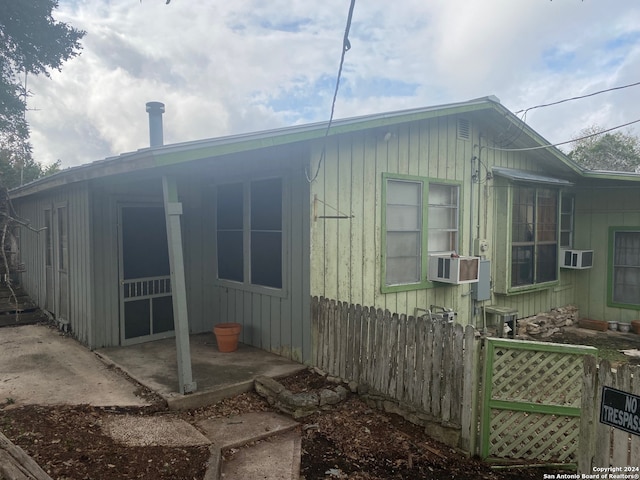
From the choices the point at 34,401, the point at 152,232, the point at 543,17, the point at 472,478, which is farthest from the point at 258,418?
the point at 543,17

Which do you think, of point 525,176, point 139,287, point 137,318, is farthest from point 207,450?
point 525,176

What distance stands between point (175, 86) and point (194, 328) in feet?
51.9

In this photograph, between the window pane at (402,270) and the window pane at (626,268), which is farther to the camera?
the window pane at (626,268)

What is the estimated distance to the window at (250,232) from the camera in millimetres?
5758

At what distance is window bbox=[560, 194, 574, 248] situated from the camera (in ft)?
30.7

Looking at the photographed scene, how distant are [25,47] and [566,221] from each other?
13.6 m

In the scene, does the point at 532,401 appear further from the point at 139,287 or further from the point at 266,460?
the point at 139,287

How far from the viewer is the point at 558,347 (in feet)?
11.7

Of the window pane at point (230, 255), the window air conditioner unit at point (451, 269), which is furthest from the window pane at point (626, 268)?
the window pane at point (230, 255)

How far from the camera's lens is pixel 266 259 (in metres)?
5.95

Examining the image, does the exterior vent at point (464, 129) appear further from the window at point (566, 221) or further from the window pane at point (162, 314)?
the window pane at point (162, 314)

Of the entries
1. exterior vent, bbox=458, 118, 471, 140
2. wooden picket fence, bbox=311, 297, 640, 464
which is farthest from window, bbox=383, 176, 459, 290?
wooden picket fence, bbox=311, 297, 640, 464

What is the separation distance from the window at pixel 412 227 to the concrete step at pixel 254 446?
2.64 m

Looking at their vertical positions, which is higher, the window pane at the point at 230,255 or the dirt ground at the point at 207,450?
the window pane at the point at 230,255
